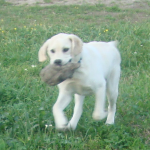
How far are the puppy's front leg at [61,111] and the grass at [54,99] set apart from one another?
0.13 meters

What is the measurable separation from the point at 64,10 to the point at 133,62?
20.2 feet

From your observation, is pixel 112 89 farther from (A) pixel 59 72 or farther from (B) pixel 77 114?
(A) pixel 59 72

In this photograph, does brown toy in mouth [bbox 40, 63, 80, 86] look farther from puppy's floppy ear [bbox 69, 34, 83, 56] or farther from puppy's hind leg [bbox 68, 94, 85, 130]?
puppy's hind leg [bbox 68, 94, 85, 130]

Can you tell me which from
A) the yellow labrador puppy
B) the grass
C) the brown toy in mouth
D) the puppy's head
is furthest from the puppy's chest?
the grass

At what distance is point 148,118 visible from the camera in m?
3.98

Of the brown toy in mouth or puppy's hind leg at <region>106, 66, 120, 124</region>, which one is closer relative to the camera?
the brown toy in mouth

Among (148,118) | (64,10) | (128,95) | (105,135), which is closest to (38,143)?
(105,135)

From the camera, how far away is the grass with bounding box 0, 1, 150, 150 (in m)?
3.28

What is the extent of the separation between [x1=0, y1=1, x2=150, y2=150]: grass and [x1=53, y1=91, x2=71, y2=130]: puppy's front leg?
0.44ft

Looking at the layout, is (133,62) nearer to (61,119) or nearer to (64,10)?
(61,119)

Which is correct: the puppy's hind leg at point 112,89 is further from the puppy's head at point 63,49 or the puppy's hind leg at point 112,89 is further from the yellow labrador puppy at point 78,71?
the puppy's head at point 63,49

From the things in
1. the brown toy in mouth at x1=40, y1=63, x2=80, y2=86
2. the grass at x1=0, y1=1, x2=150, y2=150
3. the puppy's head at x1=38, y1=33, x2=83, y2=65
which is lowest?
the grass at x1=0, y1=1, x2=150, y2=150

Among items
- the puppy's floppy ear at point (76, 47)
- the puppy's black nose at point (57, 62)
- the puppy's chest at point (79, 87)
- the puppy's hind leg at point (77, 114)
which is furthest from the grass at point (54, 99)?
the puppy's floppy ear at point (76, 47)

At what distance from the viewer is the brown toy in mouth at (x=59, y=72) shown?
10.1 ft
